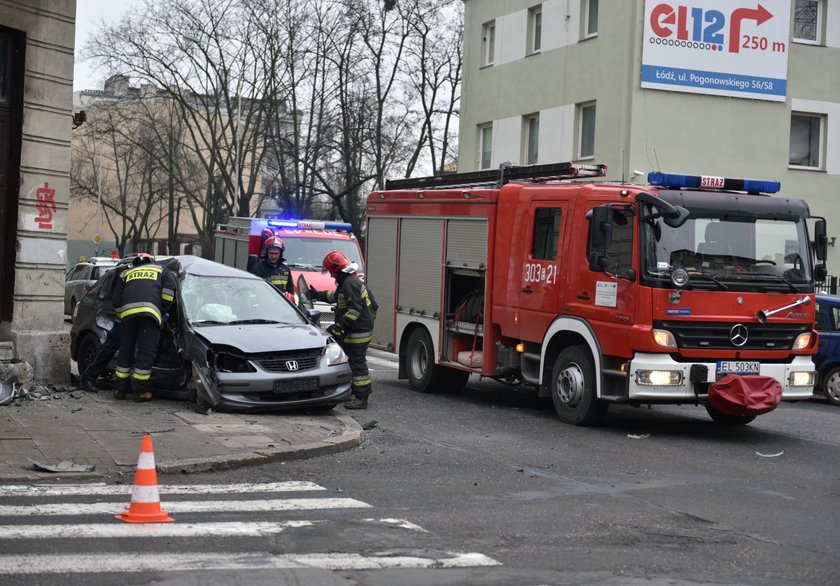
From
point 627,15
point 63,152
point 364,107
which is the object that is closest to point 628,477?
point 63,152

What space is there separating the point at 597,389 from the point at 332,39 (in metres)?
34.5

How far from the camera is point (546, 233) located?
1280 cm

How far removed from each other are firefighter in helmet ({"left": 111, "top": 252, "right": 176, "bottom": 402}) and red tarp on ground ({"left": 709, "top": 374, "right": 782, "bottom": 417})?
5847 mm

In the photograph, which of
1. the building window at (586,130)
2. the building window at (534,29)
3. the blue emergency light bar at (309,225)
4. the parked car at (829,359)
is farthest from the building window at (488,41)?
the parked car at (829,359)

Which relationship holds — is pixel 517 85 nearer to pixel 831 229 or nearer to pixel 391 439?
pixel 831 229

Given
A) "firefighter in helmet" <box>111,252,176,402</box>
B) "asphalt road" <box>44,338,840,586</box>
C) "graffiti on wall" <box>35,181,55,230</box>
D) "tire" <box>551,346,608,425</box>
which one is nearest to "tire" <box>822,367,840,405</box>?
"asphalt road" <box>44,338,840,586</box>

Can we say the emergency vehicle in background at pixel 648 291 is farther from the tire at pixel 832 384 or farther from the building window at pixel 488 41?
the building window at pixel 488 41

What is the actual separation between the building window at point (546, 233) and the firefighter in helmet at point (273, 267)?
16.9 feet

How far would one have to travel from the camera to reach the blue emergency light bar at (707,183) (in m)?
11.5

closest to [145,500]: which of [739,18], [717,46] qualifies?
[717,46]

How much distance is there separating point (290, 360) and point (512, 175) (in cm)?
413

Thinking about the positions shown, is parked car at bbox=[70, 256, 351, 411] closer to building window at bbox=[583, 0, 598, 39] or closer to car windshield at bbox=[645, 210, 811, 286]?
car windshield at bbox=[645, 210, 811, 286]

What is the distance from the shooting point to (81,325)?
14.2m

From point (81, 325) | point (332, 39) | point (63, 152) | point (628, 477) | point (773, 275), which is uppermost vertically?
point (332, 39)
